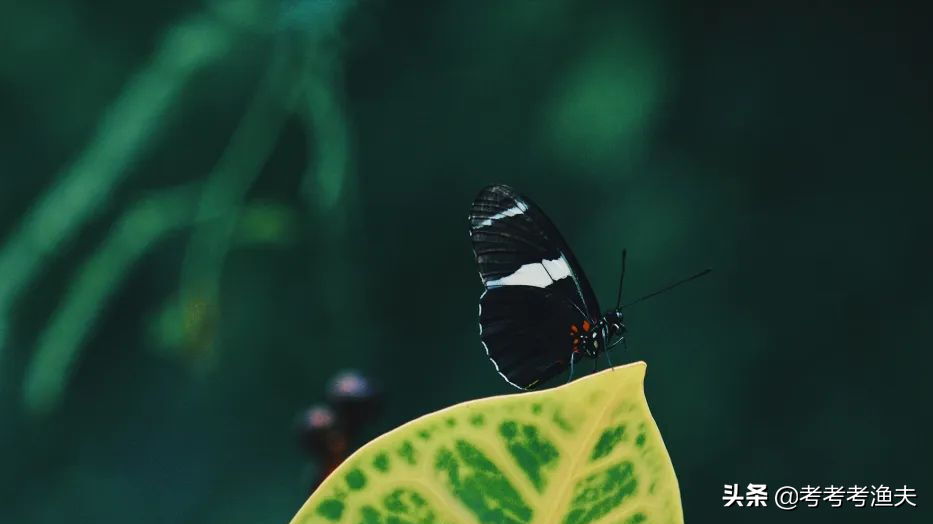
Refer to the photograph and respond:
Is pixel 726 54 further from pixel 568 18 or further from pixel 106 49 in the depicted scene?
pixel 106 49

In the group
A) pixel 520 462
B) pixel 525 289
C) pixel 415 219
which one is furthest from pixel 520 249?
pixel 415 219

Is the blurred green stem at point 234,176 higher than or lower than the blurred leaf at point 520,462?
higher

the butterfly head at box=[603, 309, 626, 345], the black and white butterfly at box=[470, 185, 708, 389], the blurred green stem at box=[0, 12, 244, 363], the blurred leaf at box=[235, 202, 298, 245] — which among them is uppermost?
the blurred green stem at box=[0, 12, 244, 363]

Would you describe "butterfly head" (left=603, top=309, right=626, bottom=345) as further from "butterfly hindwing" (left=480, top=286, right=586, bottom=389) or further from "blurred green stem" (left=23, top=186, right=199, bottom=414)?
"blurred green stem" (left=23, top=186, right=199, bottom=414)

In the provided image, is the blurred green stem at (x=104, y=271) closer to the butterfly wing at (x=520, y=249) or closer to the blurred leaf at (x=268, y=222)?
the blurred leaf at (x=268, y=222)

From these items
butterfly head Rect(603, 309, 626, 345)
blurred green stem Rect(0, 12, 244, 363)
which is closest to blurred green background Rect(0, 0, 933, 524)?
blurred green stem Rect(0, 12, 244, 363)

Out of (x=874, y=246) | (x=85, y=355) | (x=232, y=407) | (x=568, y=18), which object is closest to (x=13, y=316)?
(x=85, y=355)

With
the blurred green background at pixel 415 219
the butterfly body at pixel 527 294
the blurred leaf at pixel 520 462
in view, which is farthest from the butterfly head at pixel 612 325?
Result: the blurred green background at pixel 415 219
